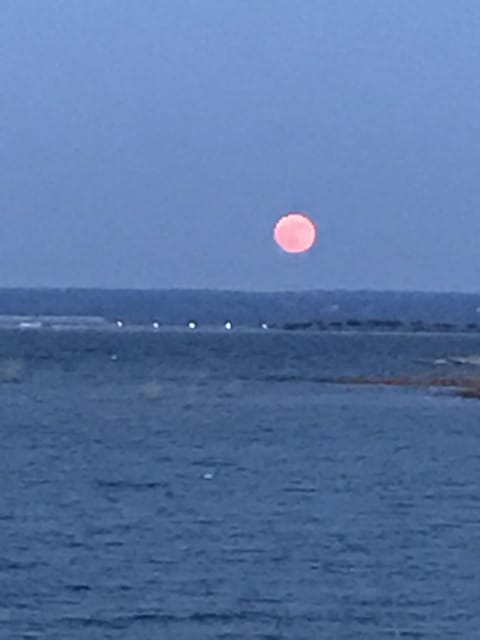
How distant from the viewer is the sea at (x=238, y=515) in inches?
740

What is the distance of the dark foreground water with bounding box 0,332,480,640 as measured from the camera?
61.7ft

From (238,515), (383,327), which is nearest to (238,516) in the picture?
(238,515)

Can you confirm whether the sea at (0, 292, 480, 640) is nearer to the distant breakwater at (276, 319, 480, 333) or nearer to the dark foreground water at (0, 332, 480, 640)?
the dark foreground water at (0, 332, 480, 640)

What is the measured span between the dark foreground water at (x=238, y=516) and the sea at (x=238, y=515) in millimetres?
40

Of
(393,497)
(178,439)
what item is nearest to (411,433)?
(178,439)

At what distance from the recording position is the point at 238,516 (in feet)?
82.8

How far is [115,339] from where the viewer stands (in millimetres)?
111625

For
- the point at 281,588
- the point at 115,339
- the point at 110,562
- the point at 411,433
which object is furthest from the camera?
the point at 115,339

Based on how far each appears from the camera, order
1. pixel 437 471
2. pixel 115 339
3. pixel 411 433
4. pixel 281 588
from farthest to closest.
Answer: pixel 115 339 < pixel 411 433 < pixel 437 471 < pixel 281 588

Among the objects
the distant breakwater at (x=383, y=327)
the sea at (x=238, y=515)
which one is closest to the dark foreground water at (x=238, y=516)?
the sea at (x=238, y=515)

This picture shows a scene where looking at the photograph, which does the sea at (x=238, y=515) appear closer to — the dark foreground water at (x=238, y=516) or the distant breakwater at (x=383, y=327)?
the dark foreground water at (x=238, y=516)

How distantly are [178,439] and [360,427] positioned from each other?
536 centimetres

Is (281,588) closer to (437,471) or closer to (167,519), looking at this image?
(167,519)

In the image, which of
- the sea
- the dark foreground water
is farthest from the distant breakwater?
the dark foreground water
